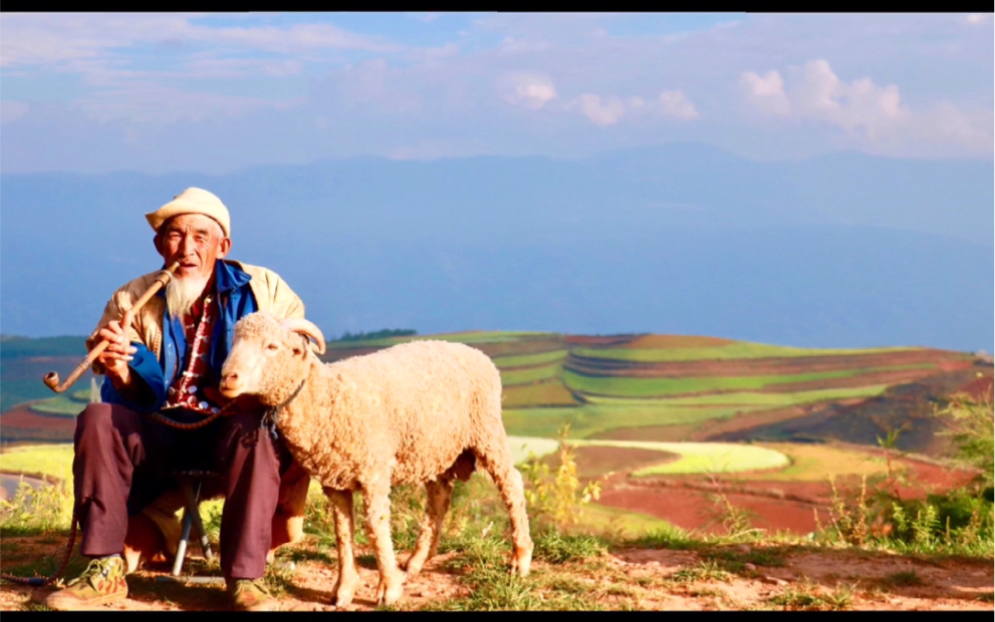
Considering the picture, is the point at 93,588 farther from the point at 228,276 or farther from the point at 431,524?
the point at 431,524

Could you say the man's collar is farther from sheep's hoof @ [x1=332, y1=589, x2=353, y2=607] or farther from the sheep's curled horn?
sheep's hoof @ [x1=332, y1=589, x2=353, y2=607]

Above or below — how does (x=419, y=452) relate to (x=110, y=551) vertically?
above

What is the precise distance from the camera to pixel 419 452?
19.1ft

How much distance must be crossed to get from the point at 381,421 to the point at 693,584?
2204mm

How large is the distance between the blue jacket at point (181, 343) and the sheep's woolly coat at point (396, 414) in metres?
0.72

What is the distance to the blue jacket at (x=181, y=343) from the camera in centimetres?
590

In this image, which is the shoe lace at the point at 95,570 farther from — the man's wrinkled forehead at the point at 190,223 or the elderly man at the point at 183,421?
the man's wrinkled forehead at the point at 190,223

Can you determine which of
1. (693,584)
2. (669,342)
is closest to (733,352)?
(669,342)

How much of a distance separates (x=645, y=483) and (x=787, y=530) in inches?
102

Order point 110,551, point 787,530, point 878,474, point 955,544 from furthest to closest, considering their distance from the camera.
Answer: point 878,474, point 787,530, point 955,544, point 110,551

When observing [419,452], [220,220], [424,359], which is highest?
[220,220]

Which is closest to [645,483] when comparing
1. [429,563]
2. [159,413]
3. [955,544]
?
[955,544]

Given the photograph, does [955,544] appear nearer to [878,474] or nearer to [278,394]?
[878,474]

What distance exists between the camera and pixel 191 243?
599cm
